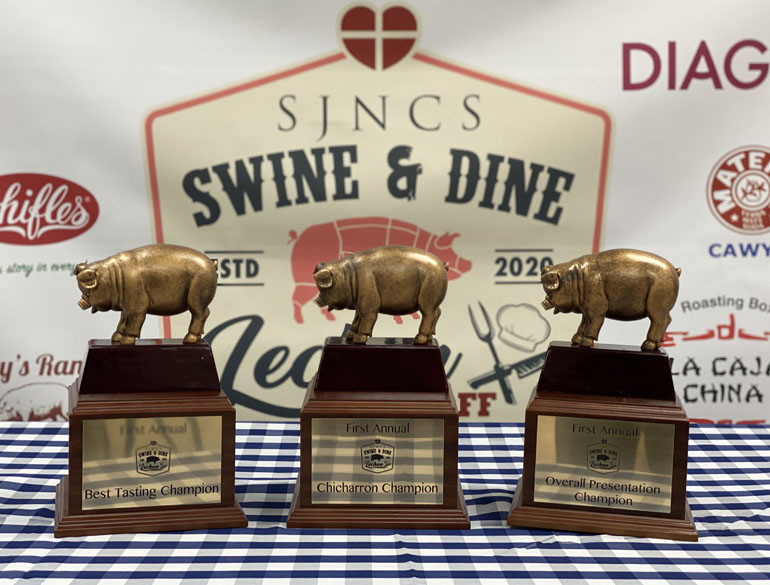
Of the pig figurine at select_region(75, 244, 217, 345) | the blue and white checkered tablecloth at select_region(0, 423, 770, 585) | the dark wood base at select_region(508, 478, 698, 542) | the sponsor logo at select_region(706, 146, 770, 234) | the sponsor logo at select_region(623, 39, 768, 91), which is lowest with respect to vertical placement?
the blue and white checkered tablecloth at select_region(0, 423, 770, 585)

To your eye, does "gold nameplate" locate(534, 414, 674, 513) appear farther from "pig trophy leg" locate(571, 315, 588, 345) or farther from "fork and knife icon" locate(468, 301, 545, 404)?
"fork and knife icon" locate(468, 301, 545, 404)

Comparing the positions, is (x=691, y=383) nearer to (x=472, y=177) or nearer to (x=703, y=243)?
(x=703, y=243)

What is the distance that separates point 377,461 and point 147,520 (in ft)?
1.65

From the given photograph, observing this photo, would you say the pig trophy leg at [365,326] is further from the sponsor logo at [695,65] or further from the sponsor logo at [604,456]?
the sponsor logo at [695,65]

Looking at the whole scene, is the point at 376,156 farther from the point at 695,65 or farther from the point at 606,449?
the point at 606,449

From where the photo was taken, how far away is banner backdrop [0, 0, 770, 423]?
8.77 ft

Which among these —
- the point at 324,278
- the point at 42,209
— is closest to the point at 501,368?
the point at 324,278

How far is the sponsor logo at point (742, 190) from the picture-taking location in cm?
274

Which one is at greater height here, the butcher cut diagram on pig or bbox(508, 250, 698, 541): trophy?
the butcher cut diagram on pig

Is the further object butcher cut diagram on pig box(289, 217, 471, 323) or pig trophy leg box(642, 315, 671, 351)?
butcher cut diagram on pig box(289, 217, 471, 323)

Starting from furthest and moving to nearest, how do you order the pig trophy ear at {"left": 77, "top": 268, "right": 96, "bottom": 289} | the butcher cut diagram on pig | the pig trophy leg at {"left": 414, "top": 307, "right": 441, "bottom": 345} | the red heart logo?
1. the butcher cut diagram on pig
2. the red heart logo
3. the pig trophy leg at {"left": 414, "top": 307, "right": 441, "bottom": 345}
4. the pig trophy ear at {"left": 77, "top": 268, "right": 96, "bottom": 289}

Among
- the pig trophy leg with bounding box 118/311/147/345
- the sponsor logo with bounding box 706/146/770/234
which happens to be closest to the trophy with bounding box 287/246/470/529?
the pig trophy leg with bounding box 118/311/147/345

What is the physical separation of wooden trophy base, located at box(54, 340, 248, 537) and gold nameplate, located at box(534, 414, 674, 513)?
2.20 ft

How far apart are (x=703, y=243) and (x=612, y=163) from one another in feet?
1.35
